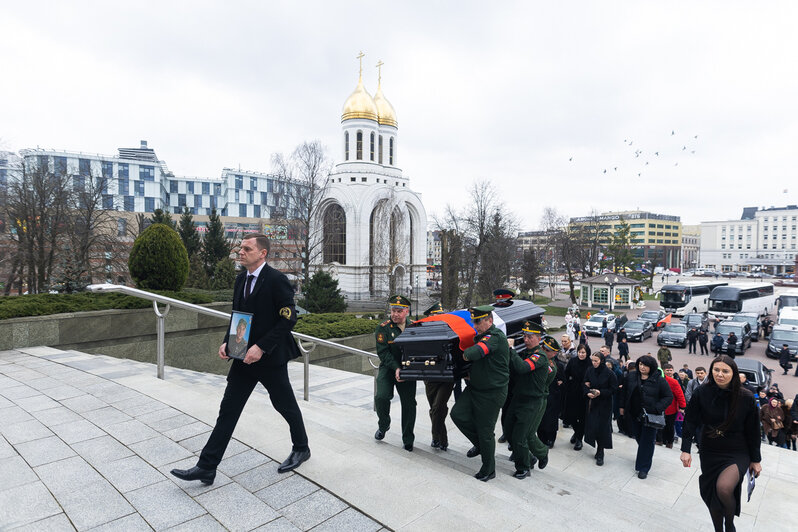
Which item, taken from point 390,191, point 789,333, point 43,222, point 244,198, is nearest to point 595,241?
point 390,191

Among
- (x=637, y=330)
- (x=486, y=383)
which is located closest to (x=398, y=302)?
(x=486, y=383)

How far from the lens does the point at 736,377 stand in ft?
11.4

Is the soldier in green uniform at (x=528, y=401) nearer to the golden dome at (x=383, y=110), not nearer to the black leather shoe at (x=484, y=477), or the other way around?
the black leather shoe at (x=484, y=477)

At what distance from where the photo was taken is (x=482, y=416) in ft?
13.6

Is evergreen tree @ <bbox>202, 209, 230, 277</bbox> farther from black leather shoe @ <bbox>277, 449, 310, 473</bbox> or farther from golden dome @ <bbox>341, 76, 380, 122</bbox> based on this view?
black leather shoe @ <bbox>277, 449, 310, 473</bbox>

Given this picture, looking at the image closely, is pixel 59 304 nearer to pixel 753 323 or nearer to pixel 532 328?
pixel 532 328

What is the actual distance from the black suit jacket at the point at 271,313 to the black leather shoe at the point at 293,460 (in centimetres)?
81

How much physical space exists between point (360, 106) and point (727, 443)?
143ft

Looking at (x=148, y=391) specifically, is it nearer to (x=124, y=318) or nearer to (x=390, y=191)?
(x=124, y=318)

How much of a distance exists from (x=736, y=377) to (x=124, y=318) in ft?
32.9

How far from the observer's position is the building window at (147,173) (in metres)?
81.1

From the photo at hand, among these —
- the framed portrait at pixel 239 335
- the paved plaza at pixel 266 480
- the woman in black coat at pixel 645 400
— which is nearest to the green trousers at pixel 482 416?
the paved plaza at pixel 266 480

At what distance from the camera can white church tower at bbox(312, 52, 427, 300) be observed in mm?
39062

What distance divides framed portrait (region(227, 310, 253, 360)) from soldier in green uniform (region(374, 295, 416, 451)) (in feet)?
5.87
